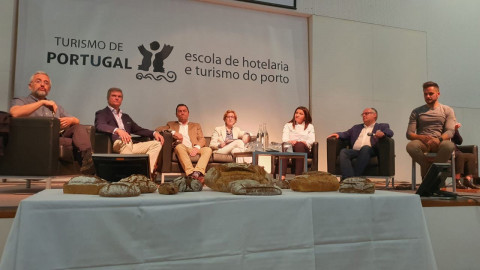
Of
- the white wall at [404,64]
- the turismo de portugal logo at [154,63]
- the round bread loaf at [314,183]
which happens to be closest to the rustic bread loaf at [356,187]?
the round bread loaf at [314,183]

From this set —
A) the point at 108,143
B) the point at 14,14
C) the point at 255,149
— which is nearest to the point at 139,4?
the point at 14,14

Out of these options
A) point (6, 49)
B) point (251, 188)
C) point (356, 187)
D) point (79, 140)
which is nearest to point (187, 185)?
point (251, 188)

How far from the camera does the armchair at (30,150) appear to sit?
119 inches

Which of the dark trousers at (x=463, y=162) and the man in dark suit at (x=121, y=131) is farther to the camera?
the dark trousers at (x=463, y=162)

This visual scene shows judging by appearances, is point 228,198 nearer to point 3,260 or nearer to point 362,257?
point 362,257

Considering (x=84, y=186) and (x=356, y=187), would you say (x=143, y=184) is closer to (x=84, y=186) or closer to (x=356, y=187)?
(x=84, y=186)

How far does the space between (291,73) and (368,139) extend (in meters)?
2.03

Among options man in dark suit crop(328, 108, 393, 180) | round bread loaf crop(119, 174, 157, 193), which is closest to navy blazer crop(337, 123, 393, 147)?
man in dark suit crop(328, 108, 393, 180)

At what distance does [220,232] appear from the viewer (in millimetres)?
1091

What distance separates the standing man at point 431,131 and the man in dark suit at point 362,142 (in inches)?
12.3

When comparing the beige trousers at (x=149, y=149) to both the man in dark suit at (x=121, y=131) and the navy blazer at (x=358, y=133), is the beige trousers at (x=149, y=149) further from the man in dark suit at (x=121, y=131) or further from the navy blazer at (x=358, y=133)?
the navy blazer at (x=358, y=133)

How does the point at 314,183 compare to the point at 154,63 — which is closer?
the point at 314,183

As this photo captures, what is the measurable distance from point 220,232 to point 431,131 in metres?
3.97

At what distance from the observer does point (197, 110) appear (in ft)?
19.1
